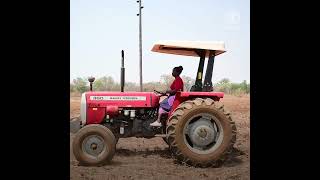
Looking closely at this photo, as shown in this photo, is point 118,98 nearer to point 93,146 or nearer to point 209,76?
point 93,146

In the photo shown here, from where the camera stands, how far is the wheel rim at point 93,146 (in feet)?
→ 22.5

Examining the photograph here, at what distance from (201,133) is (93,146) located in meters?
1.88

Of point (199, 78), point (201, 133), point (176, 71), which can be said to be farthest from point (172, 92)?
point (201, 133)

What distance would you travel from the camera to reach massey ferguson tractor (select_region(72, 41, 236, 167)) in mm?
6816

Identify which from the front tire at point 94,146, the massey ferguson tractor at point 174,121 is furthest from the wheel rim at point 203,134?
the front tire at point 94,146

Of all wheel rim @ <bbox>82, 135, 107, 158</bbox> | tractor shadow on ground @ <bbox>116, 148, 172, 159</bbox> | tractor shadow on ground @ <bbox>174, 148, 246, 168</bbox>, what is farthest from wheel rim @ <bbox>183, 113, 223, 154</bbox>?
wheel rim @ <bbox>82, 135, 107, 158</bbox>

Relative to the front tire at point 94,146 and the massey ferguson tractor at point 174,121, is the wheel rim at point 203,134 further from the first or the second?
the front tire at point 94,146

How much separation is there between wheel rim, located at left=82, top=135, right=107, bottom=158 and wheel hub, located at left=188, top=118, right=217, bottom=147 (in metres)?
1.55

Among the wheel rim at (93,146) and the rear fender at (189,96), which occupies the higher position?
the rear fender at (189,96)

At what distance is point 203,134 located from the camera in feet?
22.8
